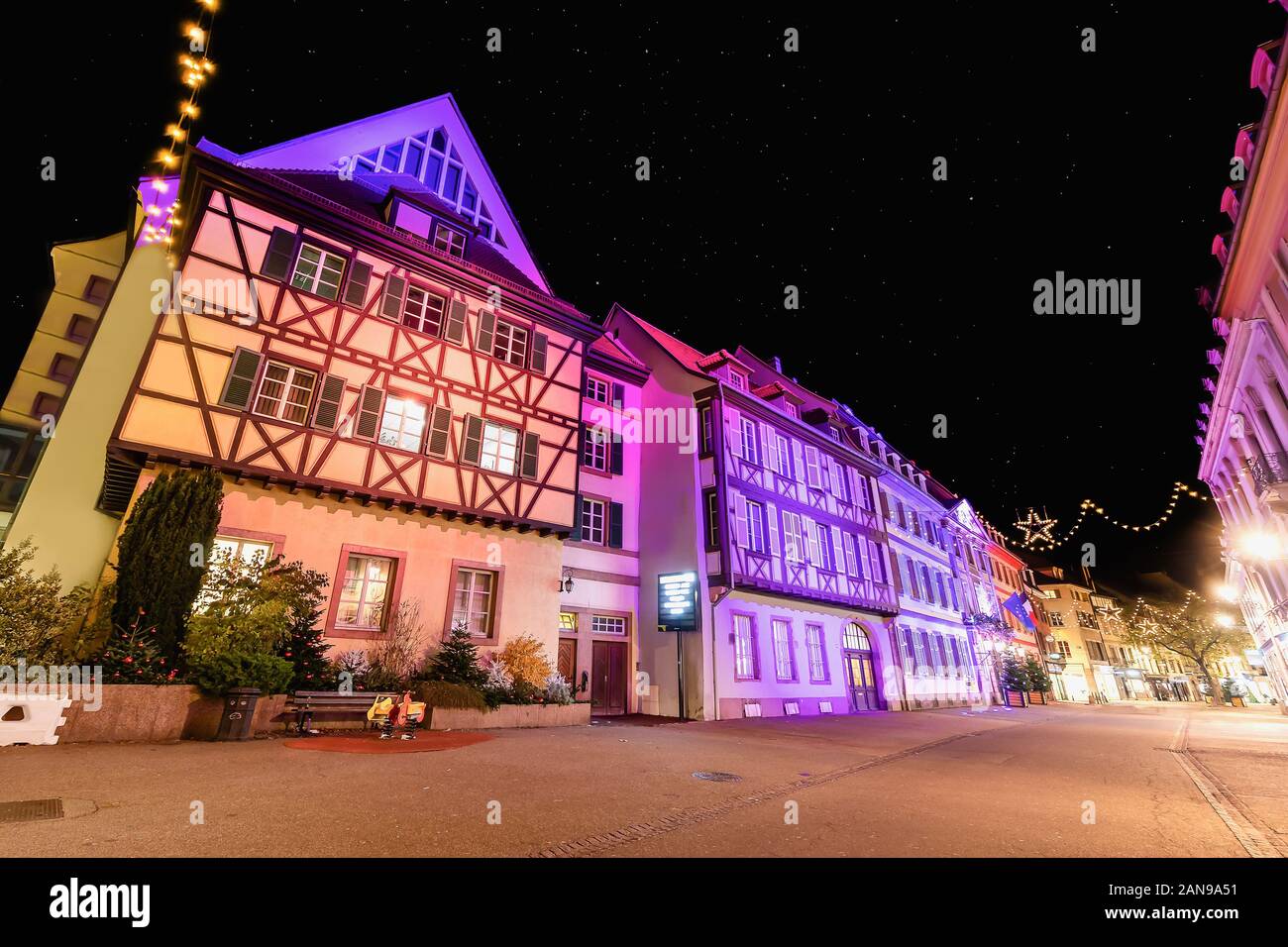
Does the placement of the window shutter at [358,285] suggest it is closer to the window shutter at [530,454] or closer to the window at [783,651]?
the window shutter at [530,454]

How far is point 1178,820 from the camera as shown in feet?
17.7

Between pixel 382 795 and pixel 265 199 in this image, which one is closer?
pixel 382 795

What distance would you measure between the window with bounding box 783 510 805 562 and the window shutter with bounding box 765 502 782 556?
49 cm

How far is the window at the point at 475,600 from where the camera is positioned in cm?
1324

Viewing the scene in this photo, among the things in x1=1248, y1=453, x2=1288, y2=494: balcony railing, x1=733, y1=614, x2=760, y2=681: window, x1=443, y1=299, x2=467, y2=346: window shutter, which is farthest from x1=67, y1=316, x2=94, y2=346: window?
x1=1248, y1=453, x2=1288, y2=494: balcony railing

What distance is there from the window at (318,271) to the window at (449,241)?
10.3 feet

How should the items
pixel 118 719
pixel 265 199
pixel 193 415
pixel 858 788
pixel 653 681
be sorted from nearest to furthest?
1. pixel 858 788
2. pixel 118 719
3. pixel 193 415
4. pixel 265 199
5. pixel 653 681

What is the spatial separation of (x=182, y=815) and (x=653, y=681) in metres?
13.7

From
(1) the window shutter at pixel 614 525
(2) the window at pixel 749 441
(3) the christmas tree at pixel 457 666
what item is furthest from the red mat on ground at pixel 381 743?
(2) the window at pixel 749 441

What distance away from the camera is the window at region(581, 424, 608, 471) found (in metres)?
18.3

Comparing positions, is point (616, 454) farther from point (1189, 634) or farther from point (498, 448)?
point (1189, 634)

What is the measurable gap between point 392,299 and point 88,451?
25.5ft
